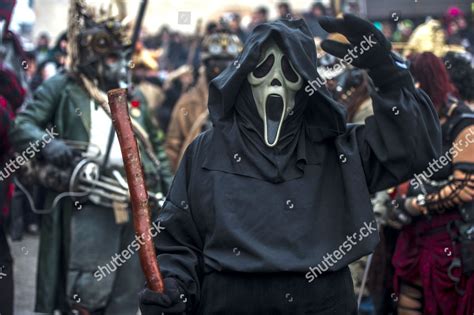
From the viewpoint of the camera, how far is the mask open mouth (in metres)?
4.38

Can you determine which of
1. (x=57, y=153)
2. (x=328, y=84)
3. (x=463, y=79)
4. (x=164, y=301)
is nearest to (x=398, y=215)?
(x=463, y=79)

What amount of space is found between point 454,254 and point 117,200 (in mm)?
2289

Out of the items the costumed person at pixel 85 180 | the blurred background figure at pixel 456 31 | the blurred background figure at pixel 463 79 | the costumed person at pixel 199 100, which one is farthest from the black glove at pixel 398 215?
the blurred background figure at pixel 456 31

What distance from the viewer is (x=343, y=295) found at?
4363mm

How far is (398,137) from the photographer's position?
4.31 meters

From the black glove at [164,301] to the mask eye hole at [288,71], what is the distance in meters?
1.01

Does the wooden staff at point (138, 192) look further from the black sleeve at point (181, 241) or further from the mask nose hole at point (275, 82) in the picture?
the mask nose hole at point (275, 82)

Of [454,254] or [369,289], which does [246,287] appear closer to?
[454,254]

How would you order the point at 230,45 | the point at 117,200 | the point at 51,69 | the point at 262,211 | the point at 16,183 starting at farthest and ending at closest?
the point at 51,69 → the point at 230,45 → the point at 16,183 → the point at 117,200 → the point at 262,211

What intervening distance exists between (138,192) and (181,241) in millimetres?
402

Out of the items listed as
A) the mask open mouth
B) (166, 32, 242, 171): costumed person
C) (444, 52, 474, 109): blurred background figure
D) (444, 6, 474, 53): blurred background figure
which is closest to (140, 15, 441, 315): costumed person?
the mask open mouth

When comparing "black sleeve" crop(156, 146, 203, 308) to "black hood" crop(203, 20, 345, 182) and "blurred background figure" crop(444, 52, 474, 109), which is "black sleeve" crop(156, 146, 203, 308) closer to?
"black hood" crop(203, 20, 345, 182)

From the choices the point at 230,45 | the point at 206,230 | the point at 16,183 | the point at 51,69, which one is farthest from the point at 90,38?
the point at 51,69

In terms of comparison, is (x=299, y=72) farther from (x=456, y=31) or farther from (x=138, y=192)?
(x=456, y=31)
